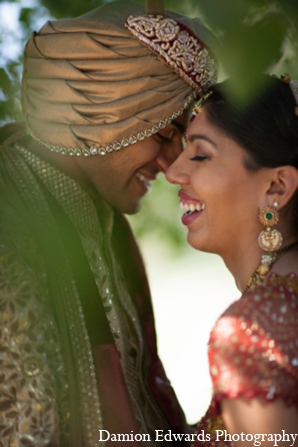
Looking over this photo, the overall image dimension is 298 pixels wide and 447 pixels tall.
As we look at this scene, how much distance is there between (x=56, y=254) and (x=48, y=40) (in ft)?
2.65

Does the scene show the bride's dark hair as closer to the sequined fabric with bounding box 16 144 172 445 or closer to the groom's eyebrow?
the groom's eyebrow

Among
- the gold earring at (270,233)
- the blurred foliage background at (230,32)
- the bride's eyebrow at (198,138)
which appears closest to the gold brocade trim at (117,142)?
the blurred foliage background at (230,32)

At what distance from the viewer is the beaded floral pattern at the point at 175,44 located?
243 centimetres

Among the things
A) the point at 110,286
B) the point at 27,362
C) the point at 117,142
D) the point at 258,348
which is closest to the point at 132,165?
the point at 117,142

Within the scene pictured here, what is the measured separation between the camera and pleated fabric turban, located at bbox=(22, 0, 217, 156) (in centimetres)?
245

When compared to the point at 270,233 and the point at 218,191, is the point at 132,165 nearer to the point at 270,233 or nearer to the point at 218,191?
the point at 218,191

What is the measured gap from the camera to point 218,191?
2113mm

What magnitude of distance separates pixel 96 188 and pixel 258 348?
1201 mm

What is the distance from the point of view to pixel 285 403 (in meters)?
1.62

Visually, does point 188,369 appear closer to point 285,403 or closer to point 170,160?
point 170,160

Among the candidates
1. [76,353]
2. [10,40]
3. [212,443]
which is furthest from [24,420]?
[10,40]

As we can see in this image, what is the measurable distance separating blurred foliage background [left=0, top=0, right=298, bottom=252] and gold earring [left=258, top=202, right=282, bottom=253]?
0.37 m

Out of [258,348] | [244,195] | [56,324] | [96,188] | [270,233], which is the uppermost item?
[96,188]

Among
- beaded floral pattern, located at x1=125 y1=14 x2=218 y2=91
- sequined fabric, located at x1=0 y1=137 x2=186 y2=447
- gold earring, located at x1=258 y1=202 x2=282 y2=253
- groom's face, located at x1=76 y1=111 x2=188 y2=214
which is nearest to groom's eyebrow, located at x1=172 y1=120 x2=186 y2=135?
groom's face, located at x1=76 y1=111 x2=188 y2=214
